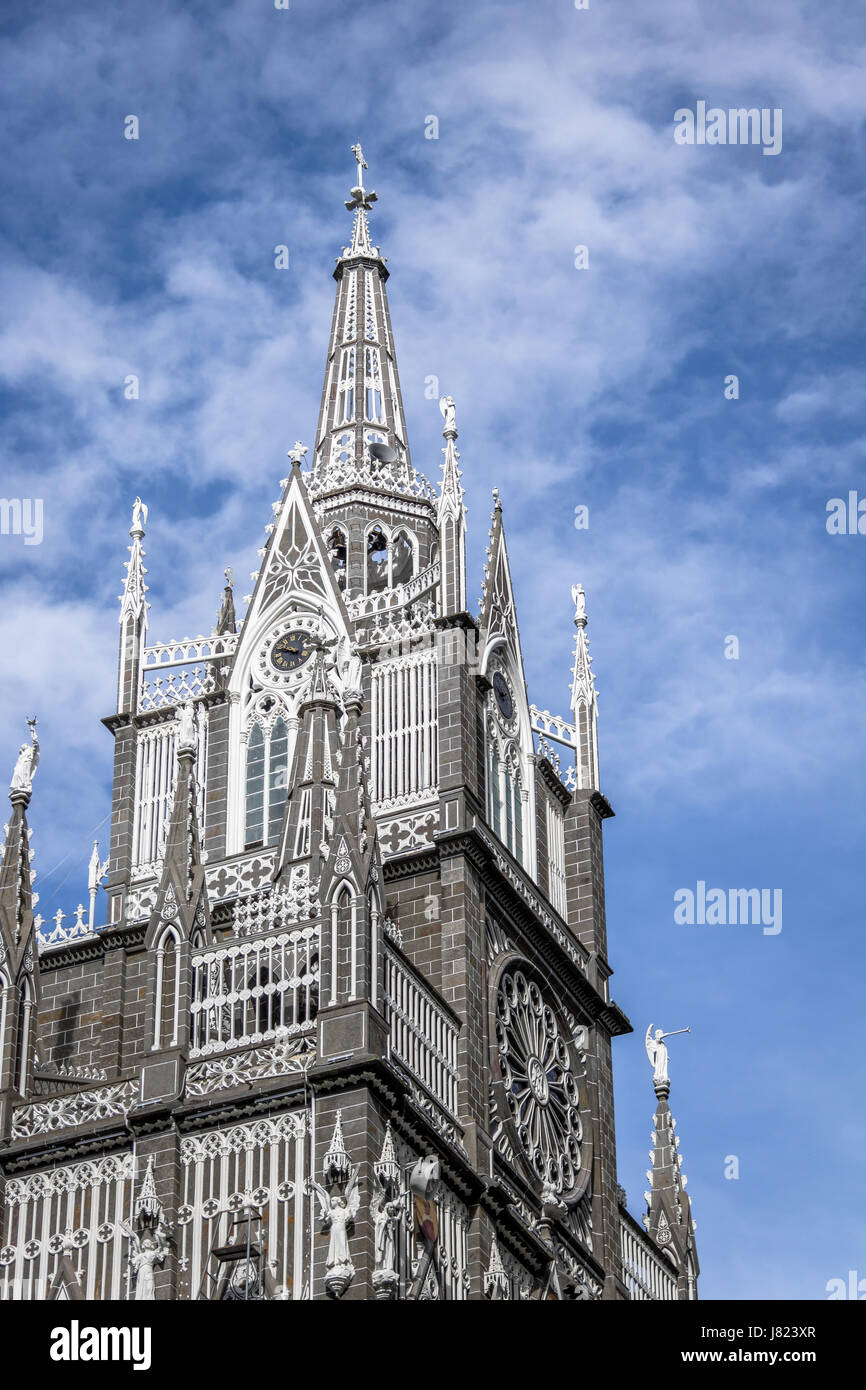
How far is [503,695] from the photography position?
60.6m

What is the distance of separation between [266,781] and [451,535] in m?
6.79

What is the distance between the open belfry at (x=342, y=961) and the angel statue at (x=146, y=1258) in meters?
0.04

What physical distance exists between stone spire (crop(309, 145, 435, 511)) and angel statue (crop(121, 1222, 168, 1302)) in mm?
24492

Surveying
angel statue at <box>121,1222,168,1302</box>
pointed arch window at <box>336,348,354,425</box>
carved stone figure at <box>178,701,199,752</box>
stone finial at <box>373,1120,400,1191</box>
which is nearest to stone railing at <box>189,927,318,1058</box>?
stone finial at <box>373,1120,400,1191</box>

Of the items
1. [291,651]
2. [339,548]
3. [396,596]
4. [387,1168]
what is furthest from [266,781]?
[387,1168]

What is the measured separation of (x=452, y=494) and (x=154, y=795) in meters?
9.36

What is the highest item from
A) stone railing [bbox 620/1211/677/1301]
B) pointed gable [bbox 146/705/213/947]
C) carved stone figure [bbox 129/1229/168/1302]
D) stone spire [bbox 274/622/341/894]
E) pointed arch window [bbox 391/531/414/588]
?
pointed arch window [bbox 391/531/414/588]

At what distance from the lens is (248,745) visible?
59.5 meters

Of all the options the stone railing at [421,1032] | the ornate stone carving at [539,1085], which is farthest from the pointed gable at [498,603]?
the stone railing at [421,1032]

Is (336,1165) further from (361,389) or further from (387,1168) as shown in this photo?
(361,389)

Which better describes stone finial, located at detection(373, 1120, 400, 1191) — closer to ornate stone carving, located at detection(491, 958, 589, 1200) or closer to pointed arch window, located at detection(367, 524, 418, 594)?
ornate stone carving, located at detection(491, 958, 589, 1200)

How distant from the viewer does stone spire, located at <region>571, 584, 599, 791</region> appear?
6237 cm
